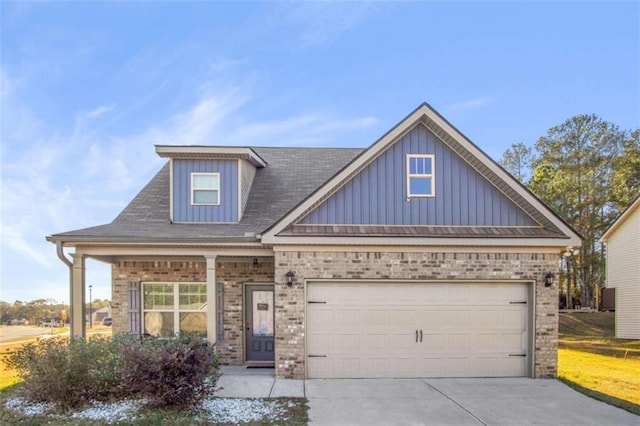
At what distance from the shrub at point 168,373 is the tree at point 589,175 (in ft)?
91.7

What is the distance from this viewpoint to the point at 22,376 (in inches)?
327

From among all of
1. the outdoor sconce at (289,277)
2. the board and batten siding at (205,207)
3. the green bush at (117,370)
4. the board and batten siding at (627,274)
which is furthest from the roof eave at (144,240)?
the board and batten siding at (627,274)

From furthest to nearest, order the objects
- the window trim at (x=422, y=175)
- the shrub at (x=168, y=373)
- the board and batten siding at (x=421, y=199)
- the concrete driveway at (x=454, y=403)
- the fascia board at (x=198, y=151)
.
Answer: the fascia board at (x=198, y=151) → the window trim at (x=422, y=175) → the board and batten siding at (x=421, y=199) → the shrub at (x=168, y=373) → the concrete driveway at (x=454, y=403)

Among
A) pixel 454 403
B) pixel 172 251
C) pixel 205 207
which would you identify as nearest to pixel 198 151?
pixel 205 207

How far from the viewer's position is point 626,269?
73.4ft

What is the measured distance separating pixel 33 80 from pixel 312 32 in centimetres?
784

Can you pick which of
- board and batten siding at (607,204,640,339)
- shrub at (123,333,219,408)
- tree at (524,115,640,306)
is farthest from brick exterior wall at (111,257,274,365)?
tree at (524,115,640,306)

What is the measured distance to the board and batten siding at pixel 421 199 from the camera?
34.2 ft

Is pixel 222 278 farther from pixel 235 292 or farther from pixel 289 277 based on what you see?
pixel 289 277

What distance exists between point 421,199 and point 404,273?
1.74 meters

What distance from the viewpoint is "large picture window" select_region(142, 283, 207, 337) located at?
1207 centimetres

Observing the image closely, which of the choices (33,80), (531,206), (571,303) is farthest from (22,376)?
(571,303)

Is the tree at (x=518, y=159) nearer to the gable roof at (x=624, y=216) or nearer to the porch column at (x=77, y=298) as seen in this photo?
the gable roof at (x=624, y=216)

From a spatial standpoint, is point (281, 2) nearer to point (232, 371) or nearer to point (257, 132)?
point (257, 132)
